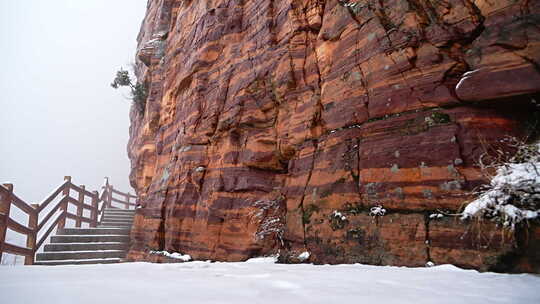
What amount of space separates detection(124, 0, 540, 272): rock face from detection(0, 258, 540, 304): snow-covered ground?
0.95 metres

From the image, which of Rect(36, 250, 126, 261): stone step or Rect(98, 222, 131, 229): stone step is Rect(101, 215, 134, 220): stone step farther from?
Rect(36, 250, 126, 261): stone step

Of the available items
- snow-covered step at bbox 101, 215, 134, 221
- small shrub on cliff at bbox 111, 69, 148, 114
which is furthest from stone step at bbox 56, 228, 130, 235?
small shrub on cliff at bbox 111, 69, 148, 114

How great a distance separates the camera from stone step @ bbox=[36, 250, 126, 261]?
27.0 feet

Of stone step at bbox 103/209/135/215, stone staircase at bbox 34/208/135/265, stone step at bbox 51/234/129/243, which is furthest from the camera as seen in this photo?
stone step at bbox 103/209/135/215

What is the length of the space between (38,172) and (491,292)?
10080 centimetres

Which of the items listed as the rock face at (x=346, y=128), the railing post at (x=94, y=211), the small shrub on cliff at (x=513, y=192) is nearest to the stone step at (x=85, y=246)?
the rock face at (x=346, y=128)

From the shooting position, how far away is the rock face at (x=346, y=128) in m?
3.68

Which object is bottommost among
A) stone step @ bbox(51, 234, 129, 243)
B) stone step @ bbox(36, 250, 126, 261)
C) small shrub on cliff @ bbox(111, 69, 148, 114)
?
stone step @ bbox(36, 250, 126, 261)

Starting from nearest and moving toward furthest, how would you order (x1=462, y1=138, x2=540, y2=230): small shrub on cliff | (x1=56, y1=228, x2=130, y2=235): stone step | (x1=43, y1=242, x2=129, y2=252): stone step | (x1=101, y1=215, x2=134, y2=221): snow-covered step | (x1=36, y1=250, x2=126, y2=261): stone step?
(x1=462, y1=138, x2=540, y2=230): small shrub on cliff → (x1=36, y1=250, x2=126, y2=261): stone step → (x1=43, y1=242, x2=129, y2=252): stone step → (x1=56, y1=228, x2=130, y2=235): stone step → (x1=101, y1=215, x2=134, y2=221): snow-covered step

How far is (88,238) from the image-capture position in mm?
9641

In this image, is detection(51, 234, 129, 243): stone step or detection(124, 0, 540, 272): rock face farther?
detection(51, 234, 129, 243): stone step

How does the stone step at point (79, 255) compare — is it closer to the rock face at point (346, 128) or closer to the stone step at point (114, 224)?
the rock face at point (346, 128)

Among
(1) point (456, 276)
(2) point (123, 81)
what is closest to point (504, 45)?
(1) point (456, 276)

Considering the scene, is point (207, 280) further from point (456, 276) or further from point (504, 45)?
point (504, 45)
